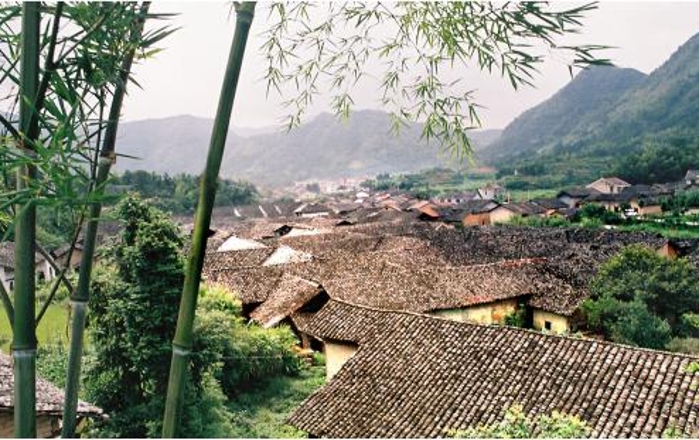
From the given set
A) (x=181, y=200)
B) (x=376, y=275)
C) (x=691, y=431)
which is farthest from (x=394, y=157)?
(x=691, y=431)

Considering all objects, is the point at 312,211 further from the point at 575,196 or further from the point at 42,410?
the point at 42,410

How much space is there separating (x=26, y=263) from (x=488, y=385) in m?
7.51

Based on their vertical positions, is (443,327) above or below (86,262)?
below

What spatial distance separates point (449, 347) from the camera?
9.49 metres

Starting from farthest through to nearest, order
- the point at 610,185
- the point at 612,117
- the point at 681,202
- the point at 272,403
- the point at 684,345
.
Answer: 1. the point at 612,117
2. the point at 610,185
3. the point at 681,202
4. the point at 684,345
5. the point at 272,403

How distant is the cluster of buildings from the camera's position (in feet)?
24.5

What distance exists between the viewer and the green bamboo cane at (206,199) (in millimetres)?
1452

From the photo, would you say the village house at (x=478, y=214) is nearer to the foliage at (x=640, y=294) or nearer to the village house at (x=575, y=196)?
the village house at (x=575, y=196)

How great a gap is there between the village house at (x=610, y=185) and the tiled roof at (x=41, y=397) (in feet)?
196

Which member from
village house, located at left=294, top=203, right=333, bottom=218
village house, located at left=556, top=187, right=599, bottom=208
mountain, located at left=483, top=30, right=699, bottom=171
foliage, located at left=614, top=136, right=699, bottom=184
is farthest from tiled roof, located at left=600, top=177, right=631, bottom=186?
village house, located at left=294, top=203, right=333, bottom=218

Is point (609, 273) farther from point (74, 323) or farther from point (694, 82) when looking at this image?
point (694, 82)

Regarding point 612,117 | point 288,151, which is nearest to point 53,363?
point 612,117

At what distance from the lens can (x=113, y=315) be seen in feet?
37.1

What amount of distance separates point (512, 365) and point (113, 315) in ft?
23.1
